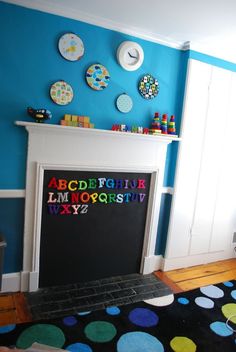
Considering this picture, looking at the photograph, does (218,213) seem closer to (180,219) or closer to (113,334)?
(180,219)

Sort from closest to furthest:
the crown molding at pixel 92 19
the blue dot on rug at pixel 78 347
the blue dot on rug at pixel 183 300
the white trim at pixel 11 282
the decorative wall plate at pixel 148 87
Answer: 1. the blue dot on rug at pixel 78 347
2. the crown molding at pixel 92 19
3. the white trim at pixel 11 282
4. the blue dot on rug at pixel 183 300
5. the decorative wall plate at pixel 148 87

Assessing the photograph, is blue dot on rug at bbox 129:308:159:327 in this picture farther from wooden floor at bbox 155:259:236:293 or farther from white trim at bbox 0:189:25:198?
white trim at bbox 0:189:25:198

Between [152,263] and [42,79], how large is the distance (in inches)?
81.4

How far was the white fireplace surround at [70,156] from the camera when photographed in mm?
2158

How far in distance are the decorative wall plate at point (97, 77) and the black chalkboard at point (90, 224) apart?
2.45 feet

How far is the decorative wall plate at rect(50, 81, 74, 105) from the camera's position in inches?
84.8

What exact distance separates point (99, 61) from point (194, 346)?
2303mm

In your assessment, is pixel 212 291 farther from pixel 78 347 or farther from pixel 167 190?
pixel 78 347

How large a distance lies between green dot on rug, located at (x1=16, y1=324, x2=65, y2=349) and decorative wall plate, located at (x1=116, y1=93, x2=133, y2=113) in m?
1.82

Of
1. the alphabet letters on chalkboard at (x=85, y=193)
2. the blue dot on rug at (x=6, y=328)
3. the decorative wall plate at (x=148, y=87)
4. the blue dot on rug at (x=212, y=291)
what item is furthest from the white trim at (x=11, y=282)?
the decorative wall plate at (x=148, y=87)

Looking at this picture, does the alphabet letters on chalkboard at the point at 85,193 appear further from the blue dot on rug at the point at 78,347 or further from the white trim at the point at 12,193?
the blue dot on rug at the point at 78,347

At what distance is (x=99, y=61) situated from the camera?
2.29 metres

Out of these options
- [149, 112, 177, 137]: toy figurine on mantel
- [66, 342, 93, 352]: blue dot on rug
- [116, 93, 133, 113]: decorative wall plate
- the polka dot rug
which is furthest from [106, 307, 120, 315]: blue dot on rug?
[116, 93, 133, 113]: decorative wall plate

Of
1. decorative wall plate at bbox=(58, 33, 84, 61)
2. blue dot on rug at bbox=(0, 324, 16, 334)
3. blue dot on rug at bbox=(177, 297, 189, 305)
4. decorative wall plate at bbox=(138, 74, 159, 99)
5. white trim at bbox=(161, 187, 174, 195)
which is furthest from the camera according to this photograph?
white trim at bbox=(161, 187, 174, 195)
